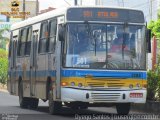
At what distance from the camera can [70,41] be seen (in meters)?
21.1

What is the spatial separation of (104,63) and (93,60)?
38 cm

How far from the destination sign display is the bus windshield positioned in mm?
196

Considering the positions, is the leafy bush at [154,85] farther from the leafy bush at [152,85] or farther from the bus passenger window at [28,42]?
the bus passenger window at [28,42]

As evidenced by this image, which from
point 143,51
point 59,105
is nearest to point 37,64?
point 59,105

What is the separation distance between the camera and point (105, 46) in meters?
21.2

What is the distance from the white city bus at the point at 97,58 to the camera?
68.8 ft

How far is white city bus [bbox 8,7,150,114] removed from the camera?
20969mm

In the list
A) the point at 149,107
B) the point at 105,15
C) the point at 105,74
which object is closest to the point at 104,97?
the point at 105,74

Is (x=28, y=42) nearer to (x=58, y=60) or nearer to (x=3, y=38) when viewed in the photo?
(x=58, y=60)

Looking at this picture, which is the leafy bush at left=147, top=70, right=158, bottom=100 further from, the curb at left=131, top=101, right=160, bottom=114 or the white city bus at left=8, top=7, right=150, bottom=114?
the white city bus at left=8, top=7, right=150, bottom=114

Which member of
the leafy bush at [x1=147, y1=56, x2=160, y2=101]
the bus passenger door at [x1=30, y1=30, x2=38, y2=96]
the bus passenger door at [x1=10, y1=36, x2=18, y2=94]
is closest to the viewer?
the bus passenger door at [x1=30, y1=30, x2=38, y2=96]

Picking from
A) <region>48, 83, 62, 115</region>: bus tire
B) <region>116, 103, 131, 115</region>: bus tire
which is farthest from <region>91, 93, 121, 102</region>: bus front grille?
<region>48, 83, 62, 115</region>: bus tire

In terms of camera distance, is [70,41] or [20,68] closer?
[70,41]

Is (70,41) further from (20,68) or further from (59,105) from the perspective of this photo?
(20,68)
